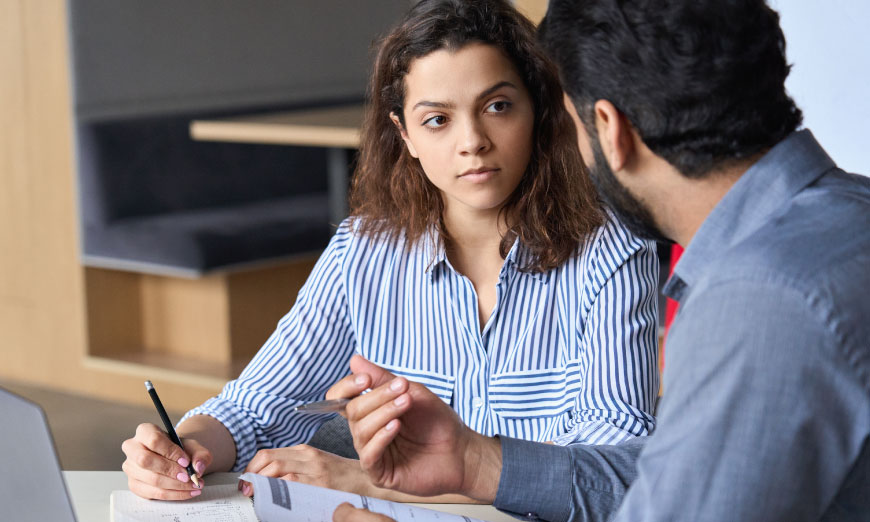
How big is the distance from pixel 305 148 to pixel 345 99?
0.24m

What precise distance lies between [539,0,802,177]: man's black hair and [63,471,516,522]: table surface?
0.44 meters

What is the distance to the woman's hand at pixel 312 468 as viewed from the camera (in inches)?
45.8

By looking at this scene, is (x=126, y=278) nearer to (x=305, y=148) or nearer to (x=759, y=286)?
(x=305, y=148)

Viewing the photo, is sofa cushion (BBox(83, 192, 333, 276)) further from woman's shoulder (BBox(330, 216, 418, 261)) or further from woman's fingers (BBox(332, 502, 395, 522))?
woman's fingers (BBox(332, 502, 395, 522))

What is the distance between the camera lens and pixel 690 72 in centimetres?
77

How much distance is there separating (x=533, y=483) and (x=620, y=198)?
33cm

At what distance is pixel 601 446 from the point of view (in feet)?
3.74

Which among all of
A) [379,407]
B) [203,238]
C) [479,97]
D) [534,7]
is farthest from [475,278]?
[203,238]

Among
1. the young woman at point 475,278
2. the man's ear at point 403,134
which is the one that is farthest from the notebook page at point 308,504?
the man's ear at point 403,134

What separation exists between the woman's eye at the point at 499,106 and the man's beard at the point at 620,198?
51cm

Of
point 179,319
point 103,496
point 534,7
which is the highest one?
point 534,7

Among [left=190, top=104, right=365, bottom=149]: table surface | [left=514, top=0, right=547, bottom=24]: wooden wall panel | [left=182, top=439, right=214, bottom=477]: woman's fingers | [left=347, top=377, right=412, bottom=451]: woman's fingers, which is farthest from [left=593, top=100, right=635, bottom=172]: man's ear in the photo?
[left=190, top=104, right=365, bottom=149]: table surface

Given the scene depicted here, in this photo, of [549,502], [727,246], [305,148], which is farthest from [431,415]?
[305,148]

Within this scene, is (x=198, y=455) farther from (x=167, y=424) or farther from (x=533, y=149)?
(x=533, y=149)
